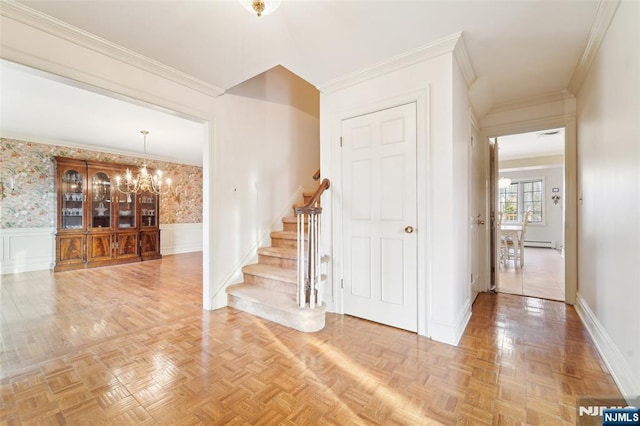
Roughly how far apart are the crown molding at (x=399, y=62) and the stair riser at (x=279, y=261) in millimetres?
2011

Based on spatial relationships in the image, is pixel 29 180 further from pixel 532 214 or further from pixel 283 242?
pixel 532 214

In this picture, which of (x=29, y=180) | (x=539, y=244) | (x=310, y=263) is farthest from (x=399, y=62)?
(x=539, y=244)

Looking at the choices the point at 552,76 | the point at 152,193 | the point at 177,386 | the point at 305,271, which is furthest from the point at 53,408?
the point at 152,193

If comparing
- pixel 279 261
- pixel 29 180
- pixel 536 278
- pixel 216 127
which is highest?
pixel 216 127

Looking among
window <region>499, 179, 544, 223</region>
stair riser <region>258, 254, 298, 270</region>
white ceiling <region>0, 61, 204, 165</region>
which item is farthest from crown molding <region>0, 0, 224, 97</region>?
window <region>499, 179, 544, 223</region>

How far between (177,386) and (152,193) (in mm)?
6004

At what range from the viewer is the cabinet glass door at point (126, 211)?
19.4ft

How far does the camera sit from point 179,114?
2746mm

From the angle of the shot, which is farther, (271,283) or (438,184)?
(271,283)

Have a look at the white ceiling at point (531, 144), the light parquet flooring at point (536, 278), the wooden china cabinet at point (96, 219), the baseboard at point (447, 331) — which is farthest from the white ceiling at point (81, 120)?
the white ceiling at point (531, 144)

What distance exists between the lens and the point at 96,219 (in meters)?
5.56

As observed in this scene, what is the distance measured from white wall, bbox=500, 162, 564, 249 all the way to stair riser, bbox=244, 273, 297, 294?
7851mm
